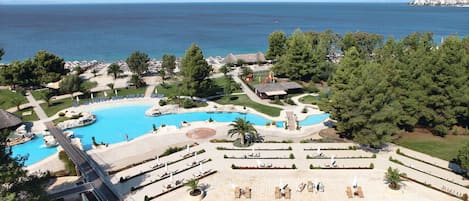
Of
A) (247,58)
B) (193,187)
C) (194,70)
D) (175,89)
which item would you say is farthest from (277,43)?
(193,187)

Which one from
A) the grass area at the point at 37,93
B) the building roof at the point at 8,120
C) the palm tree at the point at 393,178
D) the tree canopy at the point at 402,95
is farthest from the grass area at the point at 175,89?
the palm tree at the point at 393,178

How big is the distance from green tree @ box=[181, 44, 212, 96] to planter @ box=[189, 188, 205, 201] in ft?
69.0

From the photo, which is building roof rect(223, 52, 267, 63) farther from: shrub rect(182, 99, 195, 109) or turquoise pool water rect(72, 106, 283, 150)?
turquoise pool water rect(72, 106, 283, 150)

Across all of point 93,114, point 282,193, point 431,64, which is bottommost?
point 282,193

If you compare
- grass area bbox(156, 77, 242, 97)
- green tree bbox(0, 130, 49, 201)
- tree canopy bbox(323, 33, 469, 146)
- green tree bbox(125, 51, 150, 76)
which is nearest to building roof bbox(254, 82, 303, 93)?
grass area bbox(156, 77, 242, 97)

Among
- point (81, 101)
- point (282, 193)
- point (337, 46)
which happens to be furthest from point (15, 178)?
point (337, 46)

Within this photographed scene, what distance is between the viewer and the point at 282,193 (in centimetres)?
2245

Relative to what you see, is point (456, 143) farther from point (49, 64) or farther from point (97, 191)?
point (49, 64)

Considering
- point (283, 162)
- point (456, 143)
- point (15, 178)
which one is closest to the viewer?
point (15, 178)

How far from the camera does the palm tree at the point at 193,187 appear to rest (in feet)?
72.7

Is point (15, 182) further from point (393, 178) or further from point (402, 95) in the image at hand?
point (402, 95)

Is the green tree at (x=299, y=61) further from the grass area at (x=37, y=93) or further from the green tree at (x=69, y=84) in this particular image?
the grass area at (x=37, y=93)

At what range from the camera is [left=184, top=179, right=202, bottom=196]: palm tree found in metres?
22.2

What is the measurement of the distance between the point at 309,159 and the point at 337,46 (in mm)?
47607
